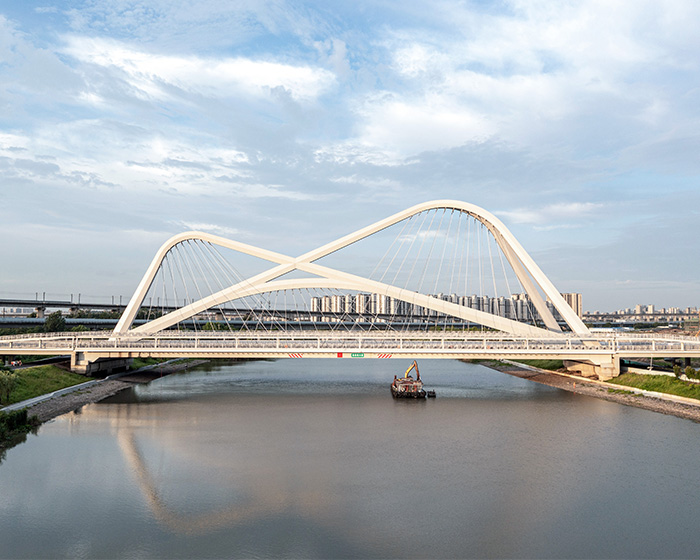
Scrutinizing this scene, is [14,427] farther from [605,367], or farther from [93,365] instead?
[605,367]

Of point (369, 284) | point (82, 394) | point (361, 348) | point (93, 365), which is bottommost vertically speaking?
point (82, 394)

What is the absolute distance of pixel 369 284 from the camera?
39.1 m

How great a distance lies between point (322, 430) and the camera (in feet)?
77.7

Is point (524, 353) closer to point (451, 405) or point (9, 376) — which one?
point (451, 405)

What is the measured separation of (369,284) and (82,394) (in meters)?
19.2

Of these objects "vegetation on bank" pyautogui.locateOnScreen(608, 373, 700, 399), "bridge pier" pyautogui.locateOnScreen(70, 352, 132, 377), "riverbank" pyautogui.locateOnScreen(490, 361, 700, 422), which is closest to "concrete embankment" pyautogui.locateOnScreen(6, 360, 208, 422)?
"bridge pier" pyautogui.locateOnScreen(70, 352, 132, 377)

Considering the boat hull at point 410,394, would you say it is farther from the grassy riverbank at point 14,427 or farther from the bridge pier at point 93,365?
the bridge pier at point 93,365

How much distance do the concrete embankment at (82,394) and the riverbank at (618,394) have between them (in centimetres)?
2908

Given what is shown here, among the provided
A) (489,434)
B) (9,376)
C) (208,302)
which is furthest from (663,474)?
(208,302)

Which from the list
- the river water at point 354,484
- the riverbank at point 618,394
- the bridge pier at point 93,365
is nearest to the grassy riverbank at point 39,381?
the bridge pier at point 93,365

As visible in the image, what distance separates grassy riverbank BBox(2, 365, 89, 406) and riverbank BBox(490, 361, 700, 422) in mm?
31288

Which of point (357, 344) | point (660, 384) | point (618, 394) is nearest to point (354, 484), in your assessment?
point (357, 344)

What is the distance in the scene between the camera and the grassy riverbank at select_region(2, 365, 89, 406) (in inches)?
1125

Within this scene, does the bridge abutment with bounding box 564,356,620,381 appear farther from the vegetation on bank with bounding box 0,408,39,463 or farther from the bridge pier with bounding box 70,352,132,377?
the bridge pier with bounding box 70,352,132,377
